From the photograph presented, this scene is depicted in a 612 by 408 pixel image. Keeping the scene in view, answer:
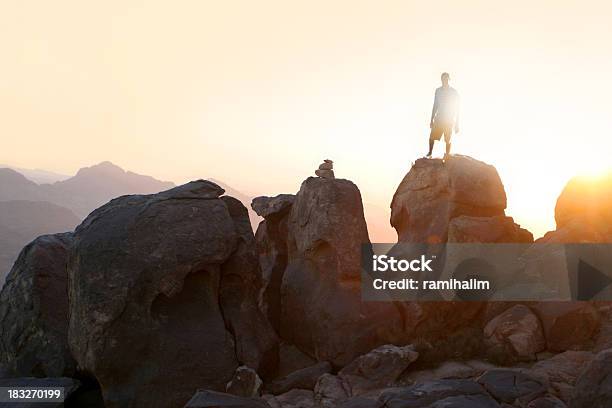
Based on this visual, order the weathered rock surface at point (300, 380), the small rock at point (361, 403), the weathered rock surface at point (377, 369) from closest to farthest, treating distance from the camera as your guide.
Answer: the small rock at point (361, 403)
the weathered rock surface at point (377, 369)
the weathered rock surface at point (300, 380)

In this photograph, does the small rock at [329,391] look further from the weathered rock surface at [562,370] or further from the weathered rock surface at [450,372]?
the weathered rock surface at [562,370]

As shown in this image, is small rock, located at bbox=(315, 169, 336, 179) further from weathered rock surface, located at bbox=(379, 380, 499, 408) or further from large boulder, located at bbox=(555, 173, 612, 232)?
weathered rock surface, located at bbox=(379, 380, 499, 408)

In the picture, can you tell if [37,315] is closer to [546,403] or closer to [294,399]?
[294,399]

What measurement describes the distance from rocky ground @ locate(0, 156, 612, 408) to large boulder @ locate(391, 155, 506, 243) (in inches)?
3.0

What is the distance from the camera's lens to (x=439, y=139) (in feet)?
88.0

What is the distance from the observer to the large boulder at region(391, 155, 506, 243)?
1041 inches

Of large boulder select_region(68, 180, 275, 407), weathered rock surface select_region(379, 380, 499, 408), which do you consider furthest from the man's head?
weathered rock surface select_region(379, 380, 499, 408)

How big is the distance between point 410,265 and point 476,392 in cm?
1184

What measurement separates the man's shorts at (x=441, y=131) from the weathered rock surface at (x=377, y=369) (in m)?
11.3

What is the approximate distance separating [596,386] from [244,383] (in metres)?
11.0

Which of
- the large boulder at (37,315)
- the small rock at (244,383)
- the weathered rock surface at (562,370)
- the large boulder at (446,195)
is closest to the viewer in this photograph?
the weathered rock surface at (562,370)

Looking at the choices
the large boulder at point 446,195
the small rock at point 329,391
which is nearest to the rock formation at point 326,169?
the large boulder at point 446,195

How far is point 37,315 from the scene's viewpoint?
20.7 m

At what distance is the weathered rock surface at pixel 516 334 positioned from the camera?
65.9ft
